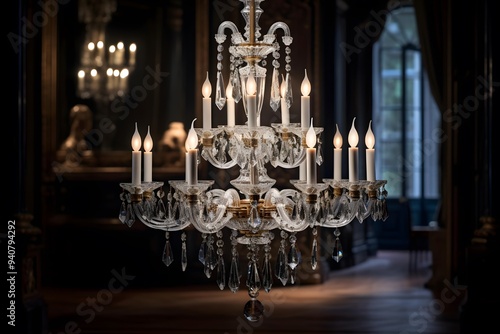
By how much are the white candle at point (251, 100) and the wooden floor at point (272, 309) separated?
3344mm

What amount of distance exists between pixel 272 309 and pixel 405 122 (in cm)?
511

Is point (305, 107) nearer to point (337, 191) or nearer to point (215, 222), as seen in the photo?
point (337, 191)

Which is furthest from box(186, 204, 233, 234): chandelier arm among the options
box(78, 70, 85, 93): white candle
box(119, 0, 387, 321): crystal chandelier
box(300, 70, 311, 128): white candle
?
box(78, 70, 85, 93): white candle

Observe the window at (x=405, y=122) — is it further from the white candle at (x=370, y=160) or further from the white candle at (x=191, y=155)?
the white candle at (x=191, y=155)

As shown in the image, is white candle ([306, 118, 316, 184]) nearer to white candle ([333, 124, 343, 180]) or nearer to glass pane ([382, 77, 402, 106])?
white candle ([333, 124, 343, 180])

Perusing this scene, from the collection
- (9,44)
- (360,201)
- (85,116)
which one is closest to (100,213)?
(85,116)

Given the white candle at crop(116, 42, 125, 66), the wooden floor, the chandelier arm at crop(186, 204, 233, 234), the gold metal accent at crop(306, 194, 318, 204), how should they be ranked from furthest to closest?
the white candle at crop(116, 42, 125, 66)
the wooden floor
the chandelier arm at crop(186, 204, 233, 234)
the gold metal accent at crop(306, 194, 318, 204)

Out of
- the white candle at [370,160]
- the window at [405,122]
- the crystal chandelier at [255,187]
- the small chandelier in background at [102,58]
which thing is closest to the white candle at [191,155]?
the crystal chandelier at [255,187]

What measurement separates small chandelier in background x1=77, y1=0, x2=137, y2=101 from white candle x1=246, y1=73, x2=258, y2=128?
5.58 metres

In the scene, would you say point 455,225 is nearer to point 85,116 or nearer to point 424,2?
point 424,2

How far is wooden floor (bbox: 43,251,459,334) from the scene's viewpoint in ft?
18.9

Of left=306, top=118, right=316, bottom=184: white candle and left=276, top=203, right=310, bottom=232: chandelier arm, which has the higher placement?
left=306, top=118, right=316, bottom=184: white candle

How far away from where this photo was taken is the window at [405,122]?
10938 mm

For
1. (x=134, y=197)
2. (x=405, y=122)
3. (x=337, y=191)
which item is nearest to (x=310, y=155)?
(x=337, y=191)
